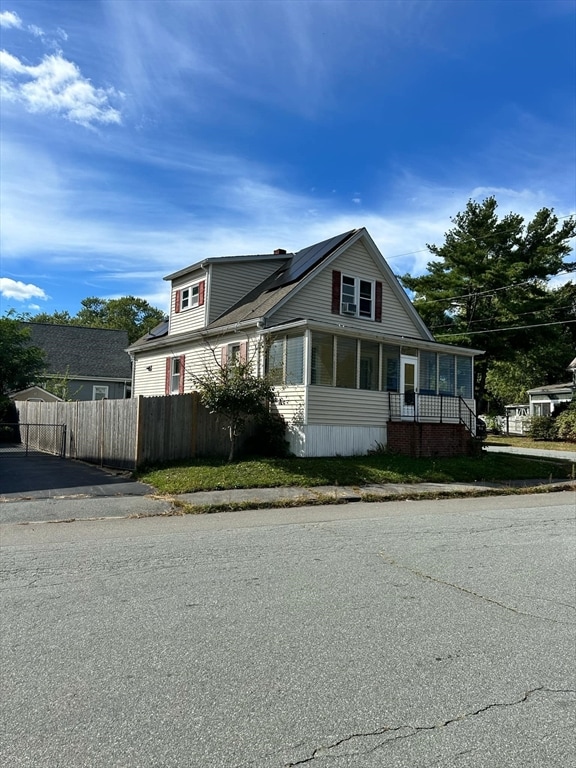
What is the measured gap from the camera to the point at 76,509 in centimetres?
1050

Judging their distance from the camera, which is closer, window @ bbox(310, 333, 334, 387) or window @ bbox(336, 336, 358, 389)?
window @ bbox(310, 333, 334, 387)

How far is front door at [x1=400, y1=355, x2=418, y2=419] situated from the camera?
20.0 m

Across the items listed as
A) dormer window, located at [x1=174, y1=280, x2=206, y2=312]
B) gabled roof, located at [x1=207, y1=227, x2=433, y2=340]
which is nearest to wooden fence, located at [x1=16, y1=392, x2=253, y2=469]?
gabled roof, located at [x1=207, y1=227, x2=433, y2=340]

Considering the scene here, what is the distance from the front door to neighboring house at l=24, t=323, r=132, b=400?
793 inches

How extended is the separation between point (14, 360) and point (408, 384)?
17.9 meters

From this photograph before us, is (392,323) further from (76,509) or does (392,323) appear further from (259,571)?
(259,571)

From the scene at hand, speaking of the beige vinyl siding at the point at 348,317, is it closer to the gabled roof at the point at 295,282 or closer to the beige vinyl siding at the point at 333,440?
the gabled roof at the point at 295,282

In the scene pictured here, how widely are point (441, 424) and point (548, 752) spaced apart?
55.9ft

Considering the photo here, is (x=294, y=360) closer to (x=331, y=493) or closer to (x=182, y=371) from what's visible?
(x=331, y=493)

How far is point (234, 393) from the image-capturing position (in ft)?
50.0

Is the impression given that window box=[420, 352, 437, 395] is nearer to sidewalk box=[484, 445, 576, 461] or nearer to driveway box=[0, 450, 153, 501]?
sidewalk box=[484, 445, 576, 461]

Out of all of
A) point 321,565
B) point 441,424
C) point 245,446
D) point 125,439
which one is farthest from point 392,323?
point 321,565

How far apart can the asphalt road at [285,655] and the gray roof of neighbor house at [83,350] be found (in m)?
29.8

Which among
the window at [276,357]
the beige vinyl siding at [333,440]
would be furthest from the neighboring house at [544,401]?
the window at [276,357]
